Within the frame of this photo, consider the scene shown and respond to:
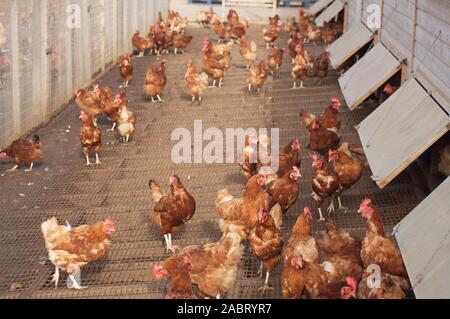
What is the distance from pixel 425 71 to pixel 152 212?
3479mm

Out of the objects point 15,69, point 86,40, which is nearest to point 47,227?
point 15,69

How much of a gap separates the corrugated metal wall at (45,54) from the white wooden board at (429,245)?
262 inches

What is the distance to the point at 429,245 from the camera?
4.73 meters

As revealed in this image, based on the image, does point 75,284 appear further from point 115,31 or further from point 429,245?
point 115,31

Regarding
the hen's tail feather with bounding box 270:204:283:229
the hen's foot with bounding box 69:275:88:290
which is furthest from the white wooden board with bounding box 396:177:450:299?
the hen's foot with bounding box 69:275:88:290

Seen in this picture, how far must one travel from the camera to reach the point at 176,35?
57.1 ft

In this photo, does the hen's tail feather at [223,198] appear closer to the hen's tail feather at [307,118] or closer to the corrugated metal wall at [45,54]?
the hen's tail feather at [307,118]

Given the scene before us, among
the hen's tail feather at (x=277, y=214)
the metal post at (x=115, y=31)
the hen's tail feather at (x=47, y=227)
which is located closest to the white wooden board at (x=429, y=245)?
the hen's tail feather at (x=277, y=214)

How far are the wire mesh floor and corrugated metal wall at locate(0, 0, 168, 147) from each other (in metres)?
0.51

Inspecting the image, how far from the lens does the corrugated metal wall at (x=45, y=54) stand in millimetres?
10000

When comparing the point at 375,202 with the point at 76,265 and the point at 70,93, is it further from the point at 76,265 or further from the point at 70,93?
the point at 70,93

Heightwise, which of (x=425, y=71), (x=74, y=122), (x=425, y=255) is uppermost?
(x=425, y=71)
